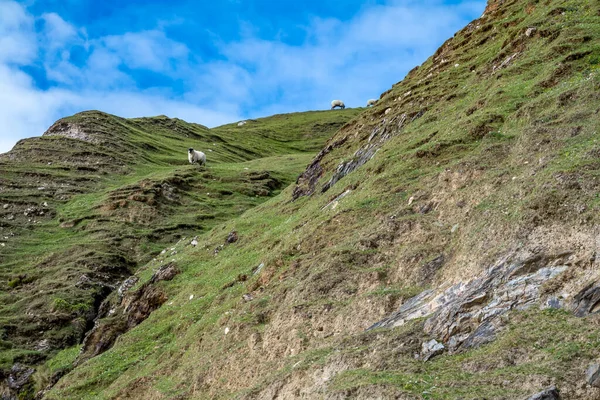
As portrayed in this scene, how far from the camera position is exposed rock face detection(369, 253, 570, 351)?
12281mm

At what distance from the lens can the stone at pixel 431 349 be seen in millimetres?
12547

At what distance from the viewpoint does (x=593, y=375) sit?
31.0 ft

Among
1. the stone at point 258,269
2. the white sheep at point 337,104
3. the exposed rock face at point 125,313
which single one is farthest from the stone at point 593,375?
the white sheep at point 337,104

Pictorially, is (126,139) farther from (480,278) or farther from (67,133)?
(480,278)

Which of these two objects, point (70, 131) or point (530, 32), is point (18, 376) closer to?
point (530, 32)

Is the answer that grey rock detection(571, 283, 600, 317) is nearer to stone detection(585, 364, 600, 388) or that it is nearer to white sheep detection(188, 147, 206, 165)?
stone detection(585, 364, 600, 388)

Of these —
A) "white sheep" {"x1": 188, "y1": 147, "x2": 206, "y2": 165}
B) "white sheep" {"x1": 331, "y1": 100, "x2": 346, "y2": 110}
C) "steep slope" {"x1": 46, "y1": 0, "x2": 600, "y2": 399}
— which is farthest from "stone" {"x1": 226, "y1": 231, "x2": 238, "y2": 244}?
"white sheep" {"x1": 331, "y1": 100, "x2": 346, "y2": 110}

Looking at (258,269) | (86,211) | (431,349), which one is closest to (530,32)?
(258,269)

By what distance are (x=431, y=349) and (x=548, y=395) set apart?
349 centimetres

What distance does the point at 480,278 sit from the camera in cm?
1412

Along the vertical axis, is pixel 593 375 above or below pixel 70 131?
below

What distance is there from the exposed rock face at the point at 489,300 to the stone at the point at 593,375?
7.37 ft

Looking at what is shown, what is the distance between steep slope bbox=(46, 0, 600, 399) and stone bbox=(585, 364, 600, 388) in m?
0.11

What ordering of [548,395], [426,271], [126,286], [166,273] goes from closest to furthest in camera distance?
[548,395], [426,271], [166,273], [126,286]
